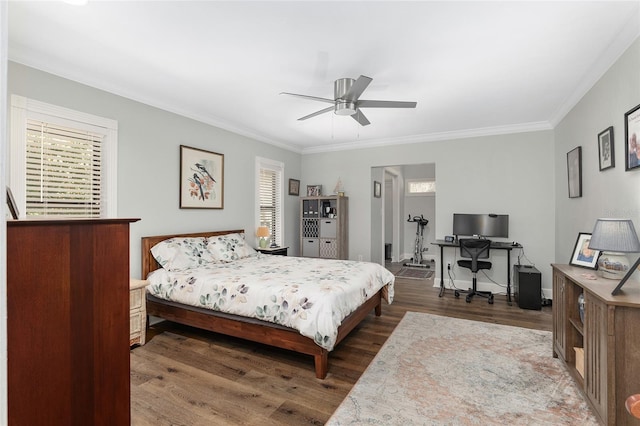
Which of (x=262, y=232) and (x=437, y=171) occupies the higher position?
(x=437, y=171)

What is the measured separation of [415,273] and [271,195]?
3394mm

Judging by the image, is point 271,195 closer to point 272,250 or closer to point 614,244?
point 272,250

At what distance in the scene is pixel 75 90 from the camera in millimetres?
3039

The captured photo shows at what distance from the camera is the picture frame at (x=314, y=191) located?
249 inches

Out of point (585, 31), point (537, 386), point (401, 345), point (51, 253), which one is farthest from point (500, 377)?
point (51, 253)

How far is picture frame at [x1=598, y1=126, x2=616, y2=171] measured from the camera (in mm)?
2687

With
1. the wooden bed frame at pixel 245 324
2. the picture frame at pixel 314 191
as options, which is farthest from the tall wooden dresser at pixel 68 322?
the picture frame at pixel 314 191

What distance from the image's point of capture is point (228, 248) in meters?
4.25

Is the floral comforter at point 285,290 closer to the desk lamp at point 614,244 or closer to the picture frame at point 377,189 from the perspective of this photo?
the desk lamp at point 614,244

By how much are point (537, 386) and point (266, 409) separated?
1975 mm

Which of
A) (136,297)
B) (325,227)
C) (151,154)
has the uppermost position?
(151,154)

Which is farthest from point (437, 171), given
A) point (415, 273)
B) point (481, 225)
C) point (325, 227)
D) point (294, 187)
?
point (294, 187)

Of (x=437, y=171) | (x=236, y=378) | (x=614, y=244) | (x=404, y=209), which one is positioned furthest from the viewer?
(x=404, y=209)

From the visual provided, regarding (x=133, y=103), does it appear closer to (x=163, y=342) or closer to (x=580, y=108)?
(x=163, y=342)
